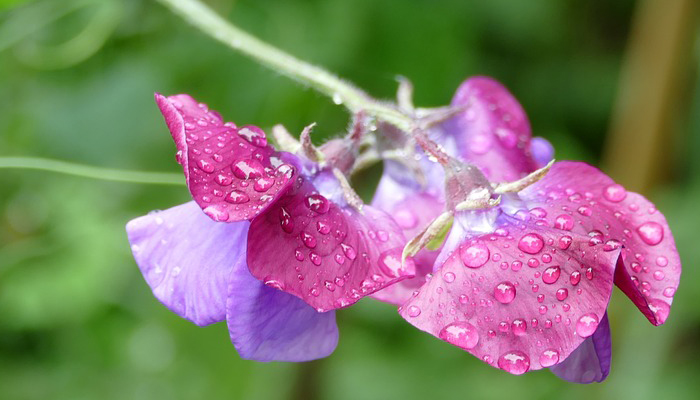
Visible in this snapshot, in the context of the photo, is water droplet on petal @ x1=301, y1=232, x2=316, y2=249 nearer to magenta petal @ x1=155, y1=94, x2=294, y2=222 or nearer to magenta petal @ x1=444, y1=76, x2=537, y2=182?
magenta petal @ x1=155, y1=94, x2=294, y2=222

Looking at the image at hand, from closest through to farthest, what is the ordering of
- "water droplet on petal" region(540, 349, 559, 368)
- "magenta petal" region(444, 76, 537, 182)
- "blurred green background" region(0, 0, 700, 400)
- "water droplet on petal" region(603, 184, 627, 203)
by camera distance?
"water droplet on petal" region(540, 349, 559, 368) < "water droplet on petal" region(603, 184, 627, 203) < "magenta petal" region(444, 76, 537, 182) < "blurred green background" region(0, 0, 700, 400)

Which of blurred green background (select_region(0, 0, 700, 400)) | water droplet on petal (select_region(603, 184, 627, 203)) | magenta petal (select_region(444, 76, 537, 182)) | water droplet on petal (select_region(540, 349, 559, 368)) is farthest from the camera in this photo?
blurred green background (select_region(0, 0, 700, 400))

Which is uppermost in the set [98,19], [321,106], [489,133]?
[489,133]

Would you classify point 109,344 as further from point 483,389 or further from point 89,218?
point 483,389

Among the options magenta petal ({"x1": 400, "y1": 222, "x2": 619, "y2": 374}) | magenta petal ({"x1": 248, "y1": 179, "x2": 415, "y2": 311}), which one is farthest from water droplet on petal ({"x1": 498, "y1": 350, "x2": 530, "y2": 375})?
magenta petal ({"x1": 248, "y1": 179, "x2": 415, "y2": 311})

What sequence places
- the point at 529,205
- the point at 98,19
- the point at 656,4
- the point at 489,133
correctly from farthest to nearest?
the point at 656,4, the point at 98,19, the point at 489,133, the point at 529,205

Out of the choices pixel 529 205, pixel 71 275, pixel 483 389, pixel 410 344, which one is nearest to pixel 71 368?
pixel 71 275

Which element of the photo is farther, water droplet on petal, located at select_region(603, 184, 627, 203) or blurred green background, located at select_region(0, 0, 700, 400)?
blurred green background, located at select_region(0, 0, 700, 400)

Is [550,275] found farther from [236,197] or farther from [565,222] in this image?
[236,197]
